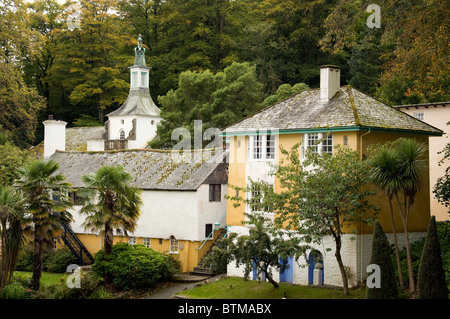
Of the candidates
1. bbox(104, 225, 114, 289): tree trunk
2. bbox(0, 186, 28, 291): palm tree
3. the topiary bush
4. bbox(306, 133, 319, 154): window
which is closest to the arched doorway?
bbox(306, 133, 319, 154): window

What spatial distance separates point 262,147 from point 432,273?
12.3 m

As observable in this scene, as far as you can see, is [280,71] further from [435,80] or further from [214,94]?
[435,80]

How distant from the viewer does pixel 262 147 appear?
33.2 metres

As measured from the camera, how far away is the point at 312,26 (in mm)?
68750

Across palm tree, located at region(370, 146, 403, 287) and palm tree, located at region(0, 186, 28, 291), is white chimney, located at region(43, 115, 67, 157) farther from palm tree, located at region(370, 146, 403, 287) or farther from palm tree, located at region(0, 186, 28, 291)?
palm tree, located at region(370, 146, 403, 287)

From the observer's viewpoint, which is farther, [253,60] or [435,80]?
[253,60]

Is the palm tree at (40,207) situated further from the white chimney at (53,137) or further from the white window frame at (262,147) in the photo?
the white chimney at (53,137)

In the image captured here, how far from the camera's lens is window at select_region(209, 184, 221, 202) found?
37875 millimetres

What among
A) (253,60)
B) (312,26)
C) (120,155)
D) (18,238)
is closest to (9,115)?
(120,155)

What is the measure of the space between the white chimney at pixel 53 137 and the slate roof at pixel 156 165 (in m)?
3.51

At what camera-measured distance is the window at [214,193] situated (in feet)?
124

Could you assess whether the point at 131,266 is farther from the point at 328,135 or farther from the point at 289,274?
the point at 328,135

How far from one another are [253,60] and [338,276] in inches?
1704

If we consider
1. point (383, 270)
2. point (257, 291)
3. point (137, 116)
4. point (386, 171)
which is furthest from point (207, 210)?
point (137, 116)
